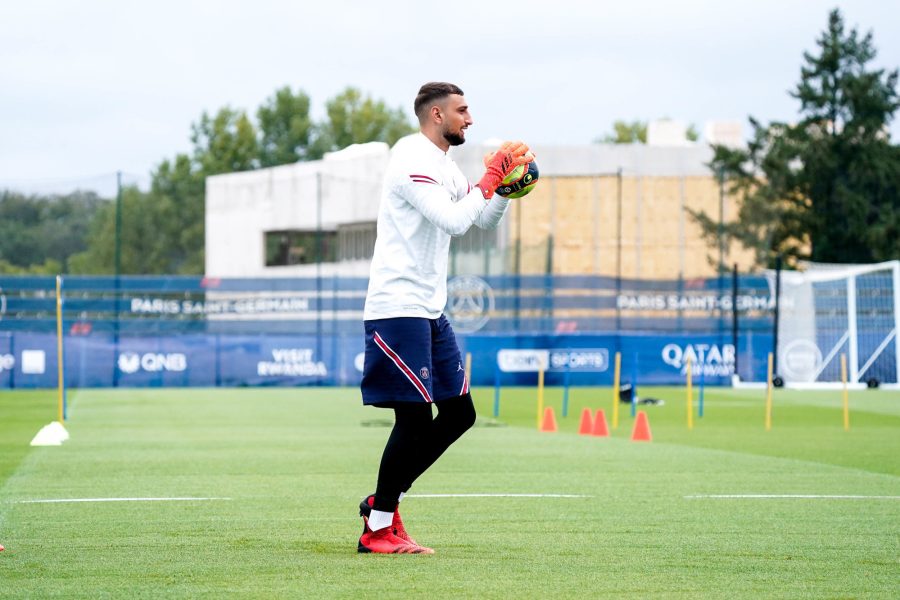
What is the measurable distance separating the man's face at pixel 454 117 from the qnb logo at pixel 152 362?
2525cm

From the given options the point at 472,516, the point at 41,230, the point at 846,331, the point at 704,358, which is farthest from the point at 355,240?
the point at 472,516

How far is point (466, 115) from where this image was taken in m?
6.75

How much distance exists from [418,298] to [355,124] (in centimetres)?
9162

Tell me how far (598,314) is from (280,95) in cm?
6915

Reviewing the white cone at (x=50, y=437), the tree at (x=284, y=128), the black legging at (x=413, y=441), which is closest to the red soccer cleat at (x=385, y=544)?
the black legging at (x=413, y=441)

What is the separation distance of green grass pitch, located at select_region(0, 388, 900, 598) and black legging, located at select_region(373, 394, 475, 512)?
0.33 metres

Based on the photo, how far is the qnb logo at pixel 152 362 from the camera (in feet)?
102

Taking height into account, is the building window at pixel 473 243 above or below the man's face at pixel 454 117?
above

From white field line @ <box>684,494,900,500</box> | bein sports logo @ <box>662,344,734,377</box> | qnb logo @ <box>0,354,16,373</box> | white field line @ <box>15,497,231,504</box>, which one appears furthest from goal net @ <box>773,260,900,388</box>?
white field line @ <box>15,497,231,504</box>

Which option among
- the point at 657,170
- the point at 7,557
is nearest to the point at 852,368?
A: the point at 7,557

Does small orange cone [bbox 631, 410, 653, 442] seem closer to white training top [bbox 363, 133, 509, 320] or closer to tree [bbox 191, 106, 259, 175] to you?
white training top [bbox 363, 133, 509, 320]

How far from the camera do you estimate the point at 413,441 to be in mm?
6699

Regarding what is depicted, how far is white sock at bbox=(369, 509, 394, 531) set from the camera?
6.59 m

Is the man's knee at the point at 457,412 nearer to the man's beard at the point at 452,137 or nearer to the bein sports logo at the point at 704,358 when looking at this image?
the man's beard at the point at 452,137
